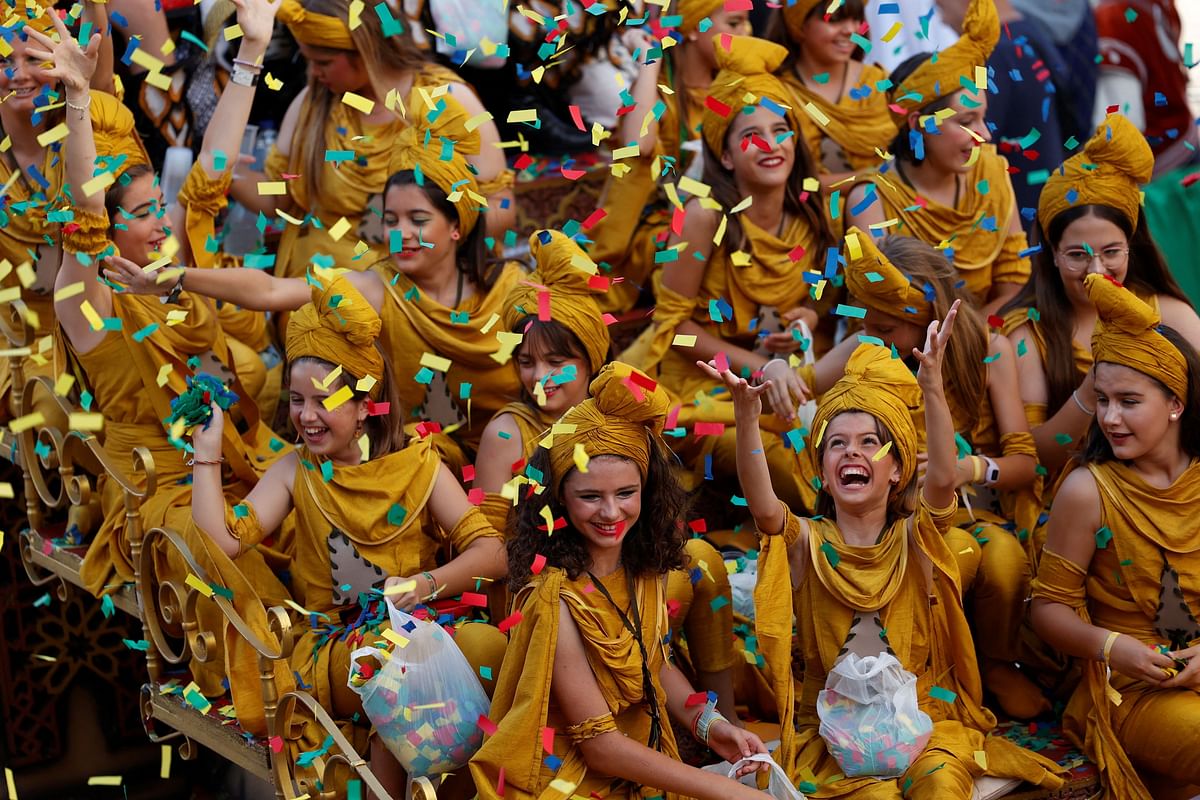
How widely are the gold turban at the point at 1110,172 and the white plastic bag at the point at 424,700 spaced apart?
252cm

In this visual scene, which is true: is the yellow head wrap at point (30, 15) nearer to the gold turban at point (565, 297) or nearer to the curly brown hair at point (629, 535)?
the gold turban at point (565, 297)

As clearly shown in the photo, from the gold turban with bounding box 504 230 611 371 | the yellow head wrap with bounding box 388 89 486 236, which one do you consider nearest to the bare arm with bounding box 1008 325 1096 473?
the gold turban with bounding box 504 230 611 371

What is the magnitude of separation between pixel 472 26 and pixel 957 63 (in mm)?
2392

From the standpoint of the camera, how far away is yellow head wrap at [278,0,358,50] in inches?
252

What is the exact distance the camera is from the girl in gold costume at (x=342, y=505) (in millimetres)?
5277

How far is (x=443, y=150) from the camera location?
6016mm

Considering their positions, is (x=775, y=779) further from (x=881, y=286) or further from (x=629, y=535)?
(x=881, y=286)

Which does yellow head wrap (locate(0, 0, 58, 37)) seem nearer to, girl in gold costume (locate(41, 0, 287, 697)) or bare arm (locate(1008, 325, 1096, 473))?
girl in gold costume (locate(41, 0, 287, 697))

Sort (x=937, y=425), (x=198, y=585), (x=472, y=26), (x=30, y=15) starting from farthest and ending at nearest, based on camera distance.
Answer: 1. (x=472, y=26)
2. (x=30, y=15)
3. (x=198, y=585)
4. (x=937, y=425)

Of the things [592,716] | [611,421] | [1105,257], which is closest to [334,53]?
[611,421]

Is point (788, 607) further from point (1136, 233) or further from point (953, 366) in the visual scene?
point (1136, 233)

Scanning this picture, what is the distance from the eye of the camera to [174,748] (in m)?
7.34

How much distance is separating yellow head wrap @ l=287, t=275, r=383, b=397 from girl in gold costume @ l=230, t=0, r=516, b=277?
122cm

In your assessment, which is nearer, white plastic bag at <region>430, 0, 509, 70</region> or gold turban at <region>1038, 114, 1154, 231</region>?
gold turban at <region>1038, 114, 1154, 231</region>
